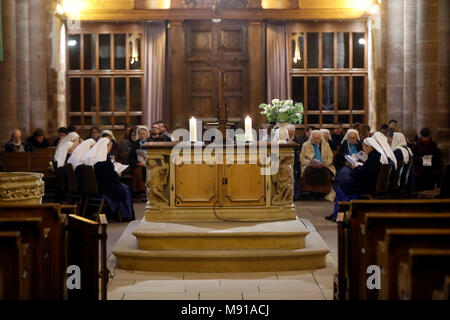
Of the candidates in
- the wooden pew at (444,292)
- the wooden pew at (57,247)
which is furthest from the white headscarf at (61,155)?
the wooden pew at (444,292)

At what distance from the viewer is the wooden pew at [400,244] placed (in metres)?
4.38

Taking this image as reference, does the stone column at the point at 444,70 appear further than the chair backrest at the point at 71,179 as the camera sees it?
Yes

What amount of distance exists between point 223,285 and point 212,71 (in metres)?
11.1

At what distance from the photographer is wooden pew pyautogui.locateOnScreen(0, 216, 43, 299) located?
4.85m

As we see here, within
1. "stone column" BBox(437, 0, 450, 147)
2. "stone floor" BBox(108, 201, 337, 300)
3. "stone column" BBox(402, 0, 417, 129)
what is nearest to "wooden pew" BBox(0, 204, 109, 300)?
"stone floor" BBox(108, 201, 337, 300)

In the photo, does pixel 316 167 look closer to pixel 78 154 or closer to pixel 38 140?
pixel 78 154

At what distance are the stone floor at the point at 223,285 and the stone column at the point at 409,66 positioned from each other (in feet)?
27.9

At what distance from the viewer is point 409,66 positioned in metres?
15.9

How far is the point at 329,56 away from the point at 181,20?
11.3ft

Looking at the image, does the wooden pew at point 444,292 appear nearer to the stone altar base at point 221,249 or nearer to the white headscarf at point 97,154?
the stone altar base at point 221,249

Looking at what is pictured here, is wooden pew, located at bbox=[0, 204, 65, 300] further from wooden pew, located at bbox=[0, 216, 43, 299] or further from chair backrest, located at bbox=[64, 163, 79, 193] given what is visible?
chair backrest, located at bbox=[64, 163, 79, 193]
